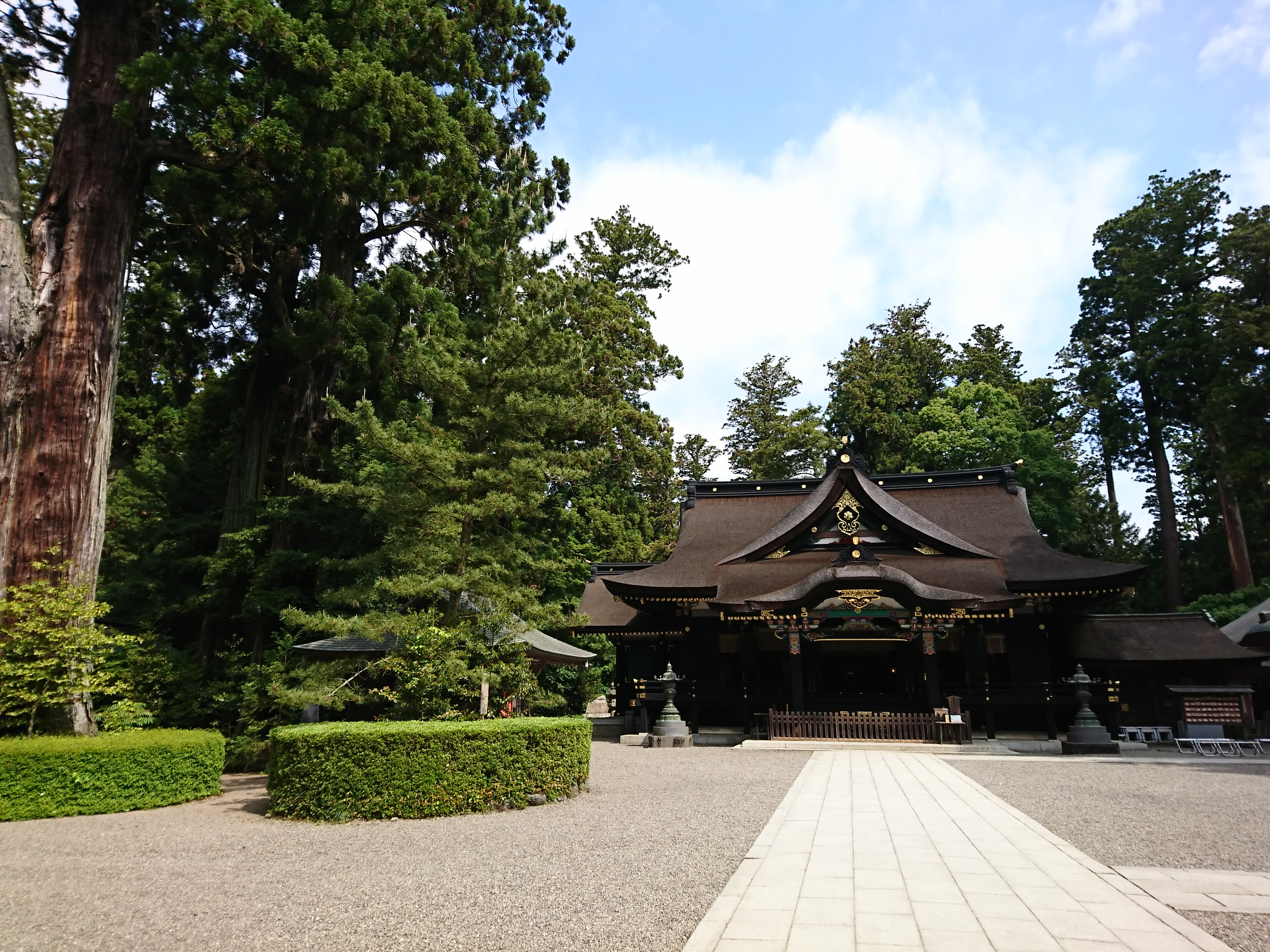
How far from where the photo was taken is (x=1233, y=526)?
27078mm

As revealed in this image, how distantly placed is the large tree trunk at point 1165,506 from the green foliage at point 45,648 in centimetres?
3382

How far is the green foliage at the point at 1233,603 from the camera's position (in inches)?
894

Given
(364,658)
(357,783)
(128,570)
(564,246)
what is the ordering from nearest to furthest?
(357,783), (364,658), (128,570), (564,246)

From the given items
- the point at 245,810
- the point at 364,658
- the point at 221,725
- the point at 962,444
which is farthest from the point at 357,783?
the point at 962,444

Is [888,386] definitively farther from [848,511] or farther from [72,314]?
[72,314]

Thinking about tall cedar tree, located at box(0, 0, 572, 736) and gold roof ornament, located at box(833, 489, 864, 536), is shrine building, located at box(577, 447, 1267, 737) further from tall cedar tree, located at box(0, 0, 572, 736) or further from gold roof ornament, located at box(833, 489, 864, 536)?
tall cedar tree, located at box(0, 0, 572, 736)

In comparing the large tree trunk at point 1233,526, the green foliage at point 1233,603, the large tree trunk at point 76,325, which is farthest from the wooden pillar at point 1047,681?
the large tree trunk at point 76,325

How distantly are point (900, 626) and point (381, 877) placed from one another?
12.8 m

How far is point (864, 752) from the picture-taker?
1381cm

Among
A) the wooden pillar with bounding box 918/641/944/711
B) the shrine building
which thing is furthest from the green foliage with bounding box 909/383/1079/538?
the wooden pillar with bounding box 918/641/944/711

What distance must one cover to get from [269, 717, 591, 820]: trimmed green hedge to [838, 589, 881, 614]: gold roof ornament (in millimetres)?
8817

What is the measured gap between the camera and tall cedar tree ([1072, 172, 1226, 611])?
94.9 ft

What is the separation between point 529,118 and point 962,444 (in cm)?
2264

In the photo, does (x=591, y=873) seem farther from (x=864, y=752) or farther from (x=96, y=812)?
(x=864, y=752)
